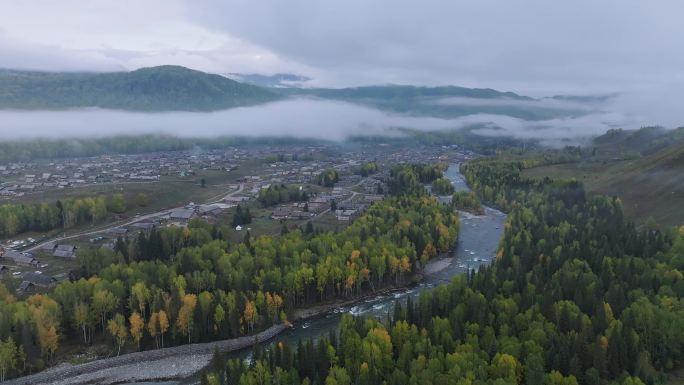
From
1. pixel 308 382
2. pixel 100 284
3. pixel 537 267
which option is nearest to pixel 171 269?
pixel 100 284

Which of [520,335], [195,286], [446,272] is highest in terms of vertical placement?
[520,335]

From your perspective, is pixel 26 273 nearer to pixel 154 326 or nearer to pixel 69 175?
pixel 154 326

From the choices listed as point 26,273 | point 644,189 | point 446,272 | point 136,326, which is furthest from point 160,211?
point 644,189

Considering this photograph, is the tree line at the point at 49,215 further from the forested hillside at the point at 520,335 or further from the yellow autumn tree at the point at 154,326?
the forested hillside at the point at 520,335

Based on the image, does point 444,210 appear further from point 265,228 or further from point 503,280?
point 503,280

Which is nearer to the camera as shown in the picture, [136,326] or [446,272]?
[136,326]

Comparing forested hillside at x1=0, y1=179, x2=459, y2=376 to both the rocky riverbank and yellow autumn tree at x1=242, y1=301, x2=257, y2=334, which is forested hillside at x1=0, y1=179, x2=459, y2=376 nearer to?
yellow autumn tree at x1=242, y1=301, x2=257, y2=334
